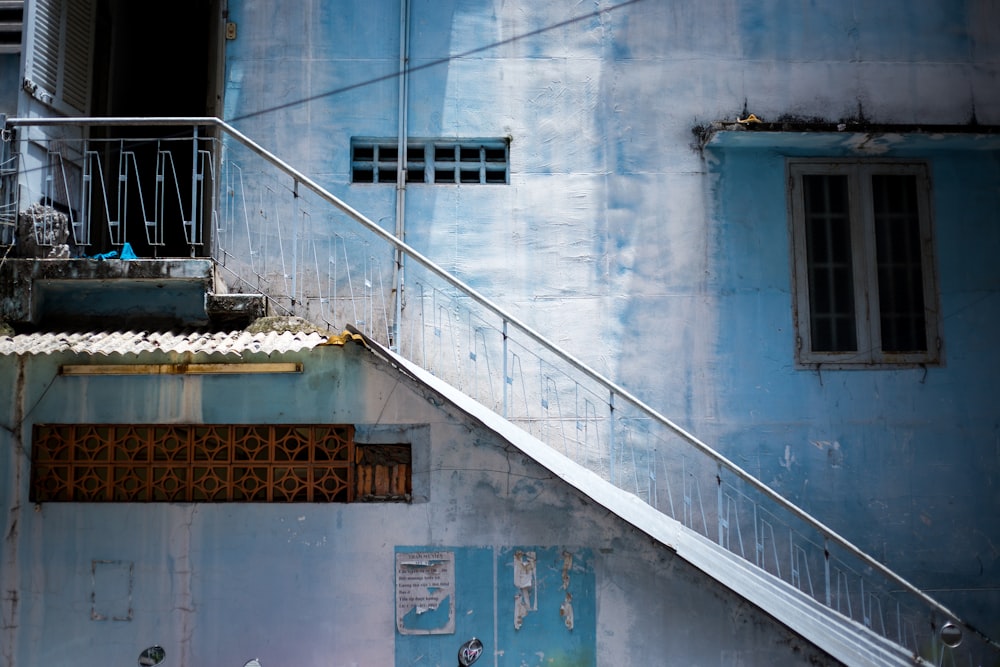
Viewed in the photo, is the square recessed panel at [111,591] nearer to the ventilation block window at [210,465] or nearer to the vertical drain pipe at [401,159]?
the ventilation block window at [210,465]

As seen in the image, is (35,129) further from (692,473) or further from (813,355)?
(813,355)

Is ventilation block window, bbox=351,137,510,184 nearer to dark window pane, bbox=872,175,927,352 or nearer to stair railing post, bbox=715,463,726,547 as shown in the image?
stair railing post, bbox=715,463,726,547

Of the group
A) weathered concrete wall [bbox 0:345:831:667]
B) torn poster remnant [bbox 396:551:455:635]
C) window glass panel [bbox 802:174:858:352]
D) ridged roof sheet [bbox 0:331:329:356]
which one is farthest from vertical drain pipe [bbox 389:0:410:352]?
window glass panel [bbox 802:174:858:352]

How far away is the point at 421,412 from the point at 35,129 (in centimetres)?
420

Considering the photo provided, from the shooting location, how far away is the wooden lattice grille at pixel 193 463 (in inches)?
282

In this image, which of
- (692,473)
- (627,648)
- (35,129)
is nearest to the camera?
(627,648)

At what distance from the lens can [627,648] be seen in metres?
6.95

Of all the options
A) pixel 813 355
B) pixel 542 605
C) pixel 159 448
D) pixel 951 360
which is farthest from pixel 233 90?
pixel 951 360

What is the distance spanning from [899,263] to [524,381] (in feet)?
13.0

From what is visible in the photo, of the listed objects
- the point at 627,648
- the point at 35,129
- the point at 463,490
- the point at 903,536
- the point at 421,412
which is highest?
the point at 35,129

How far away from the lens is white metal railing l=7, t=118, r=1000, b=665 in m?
8.33

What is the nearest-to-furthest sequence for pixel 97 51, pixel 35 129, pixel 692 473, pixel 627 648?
pixel 627 648
pixel 35 129
pixel 692 473
pixel 97 51

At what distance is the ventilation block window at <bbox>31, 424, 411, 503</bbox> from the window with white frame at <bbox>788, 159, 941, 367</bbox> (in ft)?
14.5

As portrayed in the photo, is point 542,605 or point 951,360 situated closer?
point 542,605
